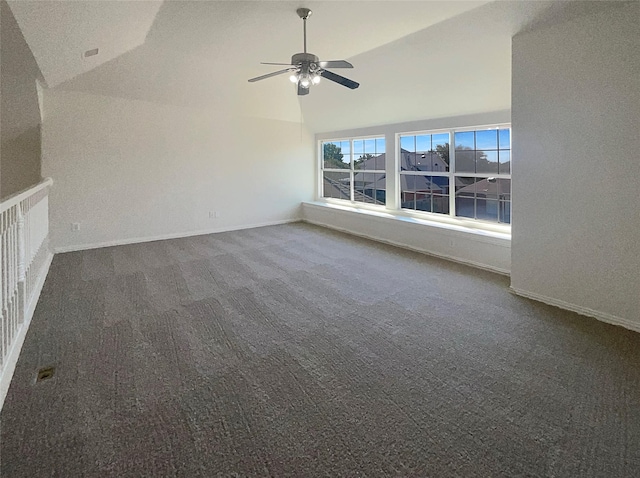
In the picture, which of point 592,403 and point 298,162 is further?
point 298,162

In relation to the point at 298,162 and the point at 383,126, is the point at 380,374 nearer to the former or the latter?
the point at 383,126

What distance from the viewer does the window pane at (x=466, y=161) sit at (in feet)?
17.5

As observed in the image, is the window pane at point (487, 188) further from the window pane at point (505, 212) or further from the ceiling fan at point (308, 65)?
the ceiling fan at point (308, 65)

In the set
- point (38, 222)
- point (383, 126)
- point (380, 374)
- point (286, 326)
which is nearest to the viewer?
point (380, 374)

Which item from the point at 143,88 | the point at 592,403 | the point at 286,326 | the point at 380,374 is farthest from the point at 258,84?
the point at 592,403

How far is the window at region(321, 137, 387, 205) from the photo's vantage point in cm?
697

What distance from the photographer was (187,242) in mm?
6098

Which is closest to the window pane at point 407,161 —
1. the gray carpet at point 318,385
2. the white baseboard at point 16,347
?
the gray carpet at point 318,385

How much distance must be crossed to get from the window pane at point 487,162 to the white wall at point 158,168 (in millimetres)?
3974

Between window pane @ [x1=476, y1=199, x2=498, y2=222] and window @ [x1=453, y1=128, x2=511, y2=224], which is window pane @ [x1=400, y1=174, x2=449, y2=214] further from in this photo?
window pane @ [x1=476, y1=199, x2=498, y2=222]

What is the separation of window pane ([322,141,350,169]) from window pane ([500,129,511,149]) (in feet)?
11.0

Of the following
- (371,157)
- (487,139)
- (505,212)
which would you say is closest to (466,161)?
(487,139)

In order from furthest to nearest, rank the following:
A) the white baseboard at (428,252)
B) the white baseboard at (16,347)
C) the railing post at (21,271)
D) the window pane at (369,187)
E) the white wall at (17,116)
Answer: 1. the window pane at (369,187)
2. the white baseboard at (428,252)
3. the white wall at (17,116)
4. the railing post at (21,271)
5. the white baseboard at (16,347)

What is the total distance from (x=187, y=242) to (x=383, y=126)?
4092 mm
